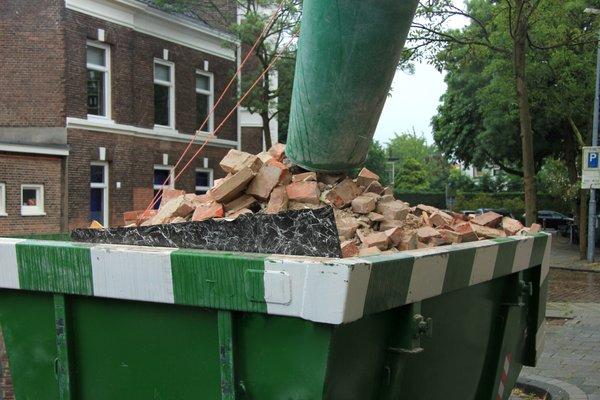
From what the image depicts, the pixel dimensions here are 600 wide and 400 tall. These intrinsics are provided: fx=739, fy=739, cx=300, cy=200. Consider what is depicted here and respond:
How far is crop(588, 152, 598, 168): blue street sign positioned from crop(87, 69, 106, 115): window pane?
592 inches

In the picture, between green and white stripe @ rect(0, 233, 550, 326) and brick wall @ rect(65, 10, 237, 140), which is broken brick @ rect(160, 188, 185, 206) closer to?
green and white stripe @ rect(0, 233, 550, 326)

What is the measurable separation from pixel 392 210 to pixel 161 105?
24.0m

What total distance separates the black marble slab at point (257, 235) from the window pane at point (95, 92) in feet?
71.3

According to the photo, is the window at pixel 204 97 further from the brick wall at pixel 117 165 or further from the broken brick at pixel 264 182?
the broken brick at pixel 264 182

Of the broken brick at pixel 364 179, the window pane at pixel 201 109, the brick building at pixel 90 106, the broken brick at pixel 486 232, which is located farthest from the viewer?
the window pane at pixel 201 109

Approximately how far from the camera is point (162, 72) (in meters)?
26.5

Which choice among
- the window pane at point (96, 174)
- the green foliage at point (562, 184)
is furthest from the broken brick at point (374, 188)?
the green foliage at point (562, 184)

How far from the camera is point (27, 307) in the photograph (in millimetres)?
2473

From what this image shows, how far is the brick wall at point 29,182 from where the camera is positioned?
20125 mm

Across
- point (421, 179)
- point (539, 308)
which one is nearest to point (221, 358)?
point (539, 308)

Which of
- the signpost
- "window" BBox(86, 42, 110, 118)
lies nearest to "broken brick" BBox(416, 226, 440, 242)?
the signpost

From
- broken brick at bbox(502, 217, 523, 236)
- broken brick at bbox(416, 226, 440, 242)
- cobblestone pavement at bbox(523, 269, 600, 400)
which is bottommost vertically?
cobblestone pavement at bbox(523, 269, 600, 400)

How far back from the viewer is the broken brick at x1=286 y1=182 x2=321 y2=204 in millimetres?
3072

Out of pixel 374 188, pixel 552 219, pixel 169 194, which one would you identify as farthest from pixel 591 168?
pixel 552 219
